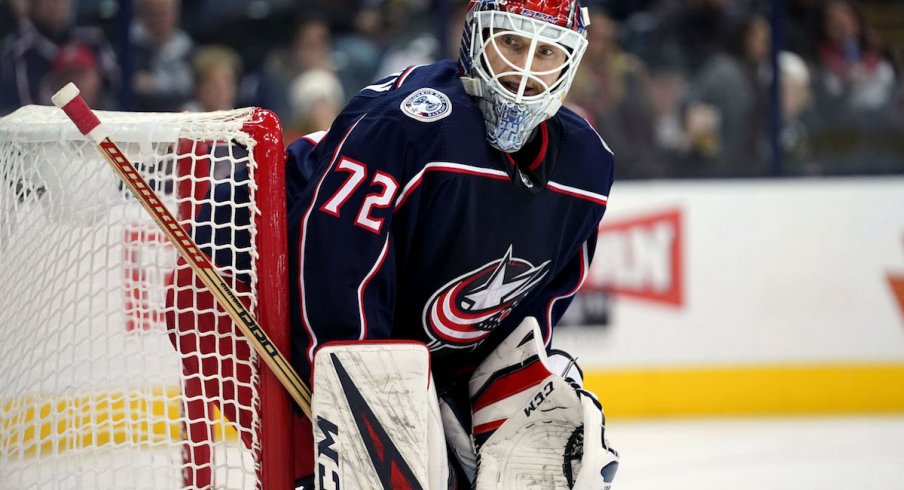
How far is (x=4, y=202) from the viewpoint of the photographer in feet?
5.89

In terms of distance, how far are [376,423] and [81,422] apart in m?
0.50

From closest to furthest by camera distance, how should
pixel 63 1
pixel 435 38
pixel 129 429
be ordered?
1. pixel 129 429
2. pixel 63 1
3. pixel 435 38

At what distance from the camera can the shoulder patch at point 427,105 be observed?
1.69 metres

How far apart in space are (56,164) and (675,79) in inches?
131

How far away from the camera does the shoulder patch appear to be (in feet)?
5.54

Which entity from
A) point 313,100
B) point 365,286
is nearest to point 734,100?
point 313,100

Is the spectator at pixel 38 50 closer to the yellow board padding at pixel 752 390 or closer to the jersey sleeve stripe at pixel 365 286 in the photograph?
the yellow board padding at pixel 752 390

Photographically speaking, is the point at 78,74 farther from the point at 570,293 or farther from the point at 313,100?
the point at 570,293

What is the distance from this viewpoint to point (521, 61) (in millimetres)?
1722

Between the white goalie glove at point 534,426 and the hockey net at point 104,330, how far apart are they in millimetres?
372

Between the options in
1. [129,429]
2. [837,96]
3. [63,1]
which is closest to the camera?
[129,429]

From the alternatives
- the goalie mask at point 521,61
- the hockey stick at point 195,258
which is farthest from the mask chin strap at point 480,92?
the hockey stick at point 195,258

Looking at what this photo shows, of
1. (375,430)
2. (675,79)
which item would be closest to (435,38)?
(675,79)

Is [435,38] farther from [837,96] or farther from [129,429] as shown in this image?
[129,429]
